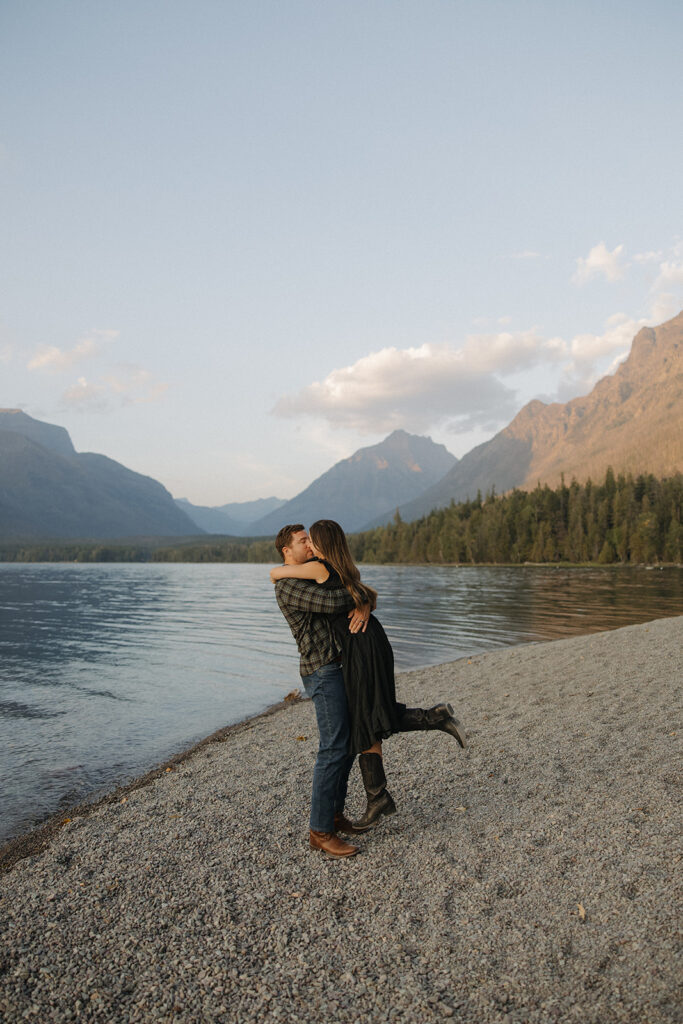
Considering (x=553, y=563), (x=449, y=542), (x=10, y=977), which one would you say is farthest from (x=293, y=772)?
(x=449, y=542)

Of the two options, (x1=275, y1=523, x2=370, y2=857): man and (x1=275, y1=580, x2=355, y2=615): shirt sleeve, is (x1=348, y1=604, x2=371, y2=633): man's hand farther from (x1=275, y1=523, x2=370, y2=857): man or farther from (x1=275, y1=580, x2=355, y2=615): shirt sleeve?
(x1=275, y1=580, x2=355, y2=615): shirt sleeve

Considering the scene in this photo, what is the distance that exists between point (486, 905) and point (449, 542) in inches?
7099

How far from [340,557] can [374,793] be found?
2919 millimetres

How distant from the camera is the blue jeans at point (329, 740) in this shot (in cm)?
666

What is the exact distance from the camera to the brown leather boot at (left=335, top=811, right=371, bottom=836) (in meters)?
7.10

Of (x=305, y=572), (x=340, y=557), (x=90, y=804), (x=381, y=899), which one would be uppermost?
(x=340, y=557)

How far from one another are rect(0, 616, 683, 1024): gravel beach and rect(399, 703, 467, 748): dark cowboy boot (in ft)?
3.93

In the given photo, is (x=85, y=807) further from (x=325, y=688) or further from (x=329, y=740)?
(x=325, y=688)

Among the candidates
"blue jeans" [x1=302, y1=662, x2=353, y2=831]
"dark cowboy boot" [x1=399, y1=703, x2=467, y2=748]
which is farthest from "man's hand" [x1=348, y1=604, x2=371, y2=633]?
"dark cowboy boot" [x1=399, y1=703, x2=467, y2=748]

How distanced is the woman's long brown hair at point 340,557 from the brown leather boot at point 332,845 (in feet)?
8.55

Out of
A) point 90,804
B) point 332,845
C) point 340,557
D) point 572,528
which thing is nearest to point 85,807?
point 90,804

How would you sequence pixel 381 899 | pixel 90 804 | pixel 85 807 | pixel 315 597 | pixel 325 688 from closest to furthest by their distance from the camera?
pixel 381 899
pixel 315 597
pixel 325 688
pixel 85 807
pixel 90 804

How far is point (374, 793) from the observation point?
7.21m

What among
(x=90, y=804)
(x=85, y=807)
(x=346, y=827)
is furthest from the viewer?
(x=90, y=804)
